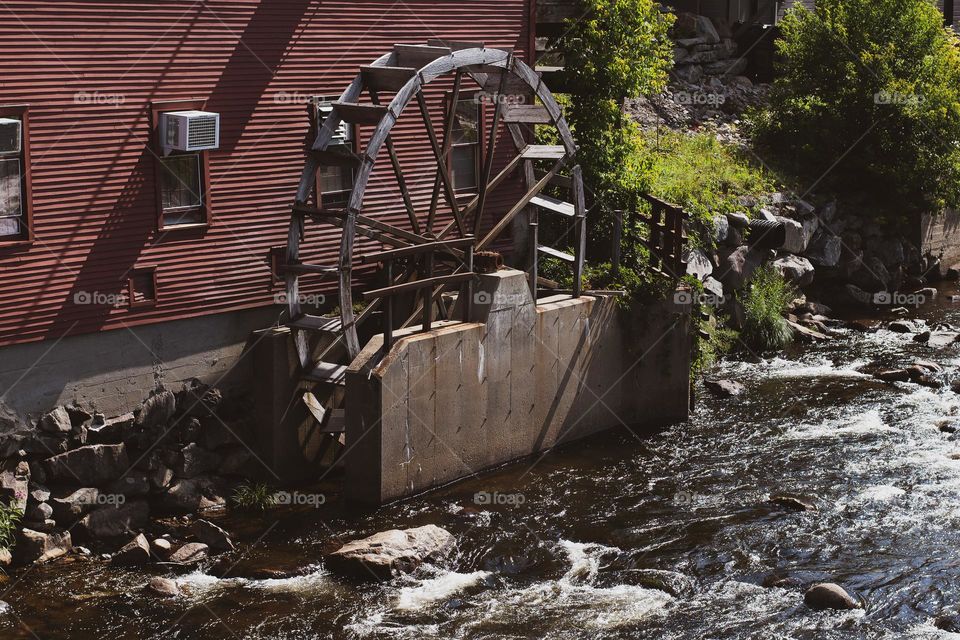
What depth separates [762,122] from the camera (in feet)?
86.3

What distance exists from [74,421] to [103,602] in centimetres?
250

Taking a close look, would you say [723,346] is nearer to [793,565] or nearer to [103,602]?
[793,565]

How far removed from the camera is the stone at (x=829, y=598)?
12.0m

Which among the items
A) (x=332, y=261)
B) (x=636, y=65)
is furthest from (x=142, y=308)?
(x=636, y=65)

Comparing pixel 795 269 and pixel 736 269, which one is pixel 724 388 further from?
pixel 795 269

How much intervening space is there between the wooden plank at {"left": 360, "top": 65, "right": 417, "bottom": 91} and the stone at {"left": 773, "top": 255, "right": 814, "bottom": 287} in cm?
948

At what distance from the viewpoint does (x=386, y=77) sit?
15367mm

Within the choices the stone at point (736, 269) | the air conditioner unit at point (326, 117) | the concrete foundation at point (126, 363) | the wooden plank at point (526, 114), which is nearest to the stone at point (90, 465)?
the concrete foundation at point (126, 363)

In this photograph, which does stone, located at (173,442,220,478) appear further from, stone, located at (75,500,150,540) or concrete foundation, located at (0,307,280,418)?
concrete foundation, located at (0,307,280,418)

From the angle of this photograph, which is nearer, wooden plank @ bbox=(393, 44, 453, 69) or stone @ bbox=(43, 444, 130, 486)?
stone @ bbox=(43, 444, 130, 486)

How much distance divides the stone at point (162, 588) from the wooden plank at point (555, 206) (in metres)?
7.95

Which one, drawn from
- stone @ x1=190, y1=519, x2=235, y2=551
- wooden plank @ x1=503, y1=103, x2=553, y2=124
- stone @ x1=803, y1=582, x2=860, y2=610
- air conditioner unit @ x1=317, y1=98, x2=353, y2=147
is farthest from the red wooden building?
stone @ x1=803, y1=582, x2=860, y2=610

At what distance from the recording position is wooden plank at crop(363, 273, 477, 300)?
555 inches

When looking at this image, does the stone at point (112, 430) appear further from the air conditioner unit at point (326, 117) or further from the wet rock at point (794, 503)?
the wet rock at point (794, 503)
